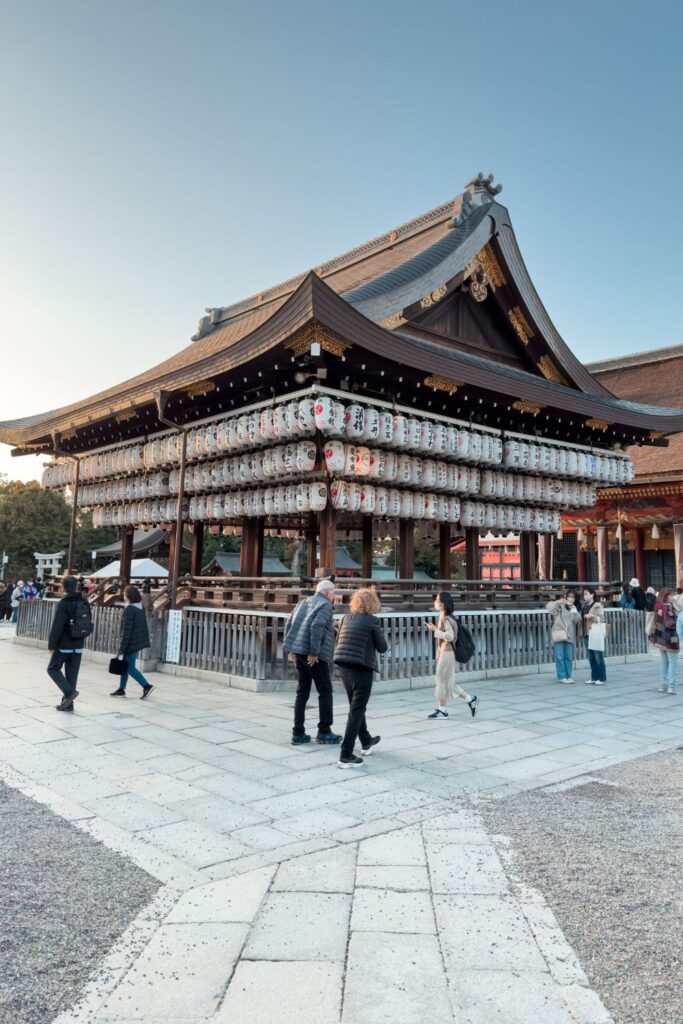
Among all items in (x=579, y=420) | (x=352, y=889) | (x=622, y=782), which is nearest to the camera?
(x=352, y=889)

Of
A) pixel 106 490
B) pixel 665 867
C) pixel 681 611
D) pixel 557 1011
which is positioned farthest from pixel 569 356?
pixel 557 1011

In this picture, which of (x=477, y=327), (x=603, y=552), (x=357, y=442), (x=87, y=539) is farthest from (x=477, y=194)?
(x=87, y=539)

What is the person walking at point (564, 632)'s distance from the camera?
482 inches

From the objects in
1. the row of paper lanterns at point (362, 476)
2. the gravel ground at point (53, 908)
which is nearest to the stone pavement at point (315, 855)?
the gravel ground at point (53, 908)

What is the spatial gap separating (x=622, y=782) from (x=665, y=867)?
1.99 metres

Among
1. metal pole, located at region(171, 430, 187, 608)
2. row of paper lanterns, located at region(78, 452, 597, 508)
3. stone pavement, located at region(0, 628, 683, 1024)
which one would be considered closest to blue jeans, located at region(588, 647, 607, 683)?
stone pavement, located at region(0, 628, 683, 1024)

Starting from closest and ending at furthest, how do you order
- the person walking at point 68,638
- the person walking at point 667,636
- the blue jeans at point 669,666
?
the person walking at point 68,638, the person walking at point 667,636, the blue jeans at point 669,666

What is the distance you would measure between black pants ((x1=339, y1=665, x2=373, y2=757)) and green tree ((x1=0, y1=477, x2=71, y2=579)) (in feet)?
131

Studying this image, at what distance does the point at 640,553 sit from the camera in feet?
86.3

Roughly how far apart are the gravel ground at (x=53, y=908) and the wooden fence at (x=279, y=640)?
20.1ft

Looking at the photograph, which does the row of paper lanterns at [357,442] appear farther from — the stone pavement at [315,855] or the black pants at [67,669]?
the black pants at [67,669]

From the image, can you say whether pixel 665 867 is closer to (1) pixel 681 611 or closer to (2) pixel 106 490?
(1) pixel 681 611

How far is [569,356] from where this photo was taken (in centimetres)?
1656

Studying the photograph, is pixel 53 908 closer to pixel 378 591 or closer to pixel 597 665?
pixel 378 591
